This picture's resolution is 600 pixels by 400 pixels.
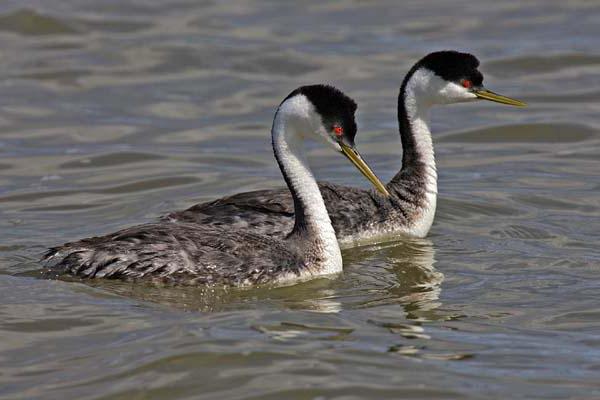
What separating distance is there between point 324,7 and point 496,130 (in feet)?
18.7

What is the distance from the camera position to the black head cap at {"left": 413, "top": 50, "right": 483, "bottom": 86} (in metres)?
11.2

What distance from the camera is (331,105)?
9.30m

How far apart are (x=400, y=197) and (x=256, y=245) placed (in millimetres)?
2292

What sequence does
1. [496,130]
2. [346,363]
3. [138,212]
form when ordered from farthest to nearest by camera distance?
1. [496,130]
2. [138,212]
3. [346,363]

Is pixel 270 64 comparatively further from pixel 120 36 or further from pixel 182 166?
pixel 182 166

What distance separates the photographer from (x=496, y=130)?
14.6 m

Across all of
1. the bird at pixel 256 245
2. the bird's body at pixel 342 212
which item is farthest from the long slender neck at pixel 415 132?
Result: the bird at pixel 256 245

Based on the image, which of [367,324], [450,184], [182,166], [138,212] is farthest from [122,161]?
[367,324]

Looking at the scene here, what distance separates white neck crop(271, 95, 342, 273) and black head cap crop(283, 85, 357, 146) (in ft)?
0.14

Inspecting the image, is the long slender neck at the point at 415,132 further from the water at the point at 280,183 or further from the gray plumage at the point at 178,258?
the gray plumage at the point at 178,258

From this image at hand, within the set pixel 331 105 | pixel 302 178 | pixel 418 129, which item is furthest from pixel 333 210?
pixel 331 105

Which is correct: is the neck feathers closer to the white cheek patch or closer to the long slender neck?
the long slender neck

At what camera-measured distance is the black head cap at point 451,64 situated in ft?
36.7

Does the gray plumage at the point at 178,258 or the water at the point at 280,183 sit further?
the gray plumage at the point at 178,258
